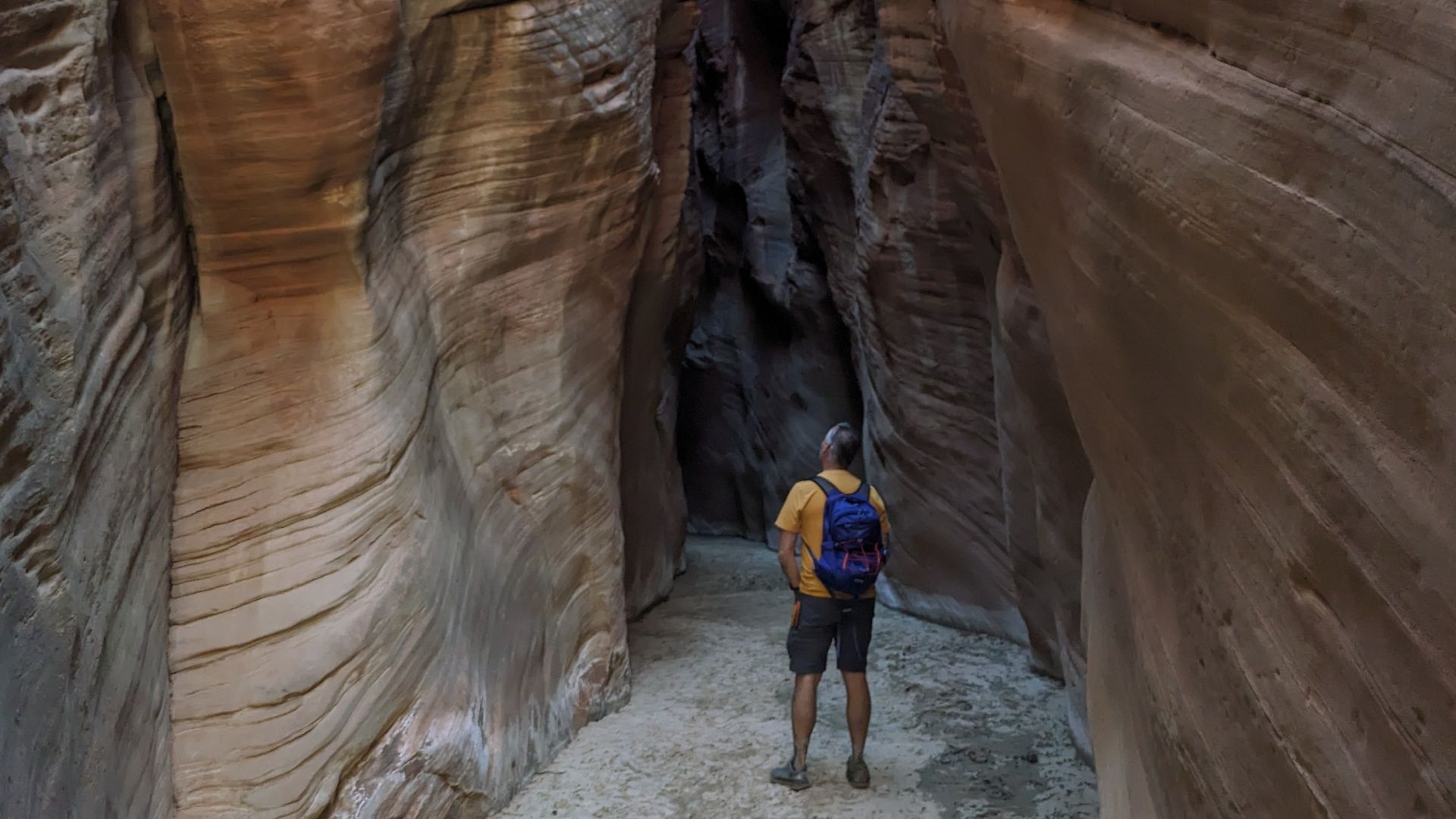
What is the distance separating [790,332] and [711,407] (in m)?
3.18

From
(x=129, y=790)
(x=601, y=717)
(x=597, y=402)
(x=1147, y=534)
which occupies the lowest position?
(x=601, y=717)

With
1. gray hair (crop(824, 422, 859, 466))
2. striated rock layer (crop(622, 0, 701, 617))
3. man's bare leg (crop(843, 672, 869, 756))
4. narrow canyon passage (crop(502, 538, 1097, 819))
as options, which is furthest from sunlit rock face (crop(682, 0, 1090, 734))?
striated rock layer (crop(622, 0, 701, 617))

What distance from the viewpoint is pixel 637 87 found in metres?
6.93

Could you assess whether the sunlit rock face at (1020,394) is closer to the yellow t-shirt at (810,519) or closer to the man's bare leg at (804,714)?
the yellow t-shirt at (810,519)

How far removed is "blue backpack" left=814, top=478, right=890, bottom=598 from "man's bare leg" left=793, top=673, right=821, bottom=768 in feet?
1.60

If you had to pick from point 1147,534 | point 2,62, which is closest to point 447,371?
point 2,62

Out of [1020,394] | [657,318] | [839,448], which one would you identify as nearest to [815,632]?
[839,448]

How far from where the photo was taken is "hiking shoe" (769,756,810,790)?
5.36m

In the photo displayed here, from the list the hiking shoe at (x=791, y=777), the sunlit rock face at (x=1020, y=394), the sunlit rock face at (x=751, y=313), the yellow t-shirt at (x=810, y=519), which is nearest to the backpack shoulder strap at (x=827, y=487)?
the yellow t-shirt at (x=810, y=519)

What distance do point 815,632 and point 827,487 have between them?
688mm

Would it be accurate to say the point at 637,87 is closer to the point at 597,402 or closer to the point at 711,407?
the point at 597,402

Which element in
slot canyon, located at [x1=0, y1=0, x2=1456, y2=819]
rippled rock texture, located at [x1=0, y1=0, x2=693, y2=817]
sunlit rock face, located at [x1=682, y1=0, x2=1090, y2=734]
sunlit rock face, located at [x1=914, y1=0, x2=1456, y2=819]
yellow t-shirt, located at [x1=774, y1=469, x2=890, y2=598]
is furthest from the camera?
sunlit rock face, located at [x1=682, y1=0, x2=1090, y2=734]

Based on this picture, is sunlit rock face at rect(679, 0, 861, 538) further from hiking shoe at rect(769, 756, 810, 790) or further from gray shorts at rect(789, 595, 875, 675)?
hiking shoe at rect(769, 756, 810, 790)

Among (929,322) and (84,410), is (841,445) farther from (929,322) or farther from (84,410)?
(929,322)
